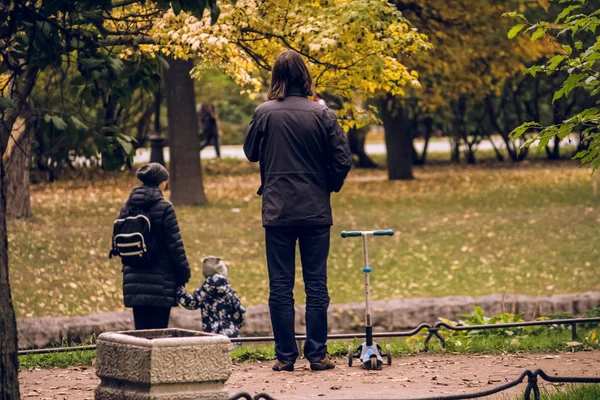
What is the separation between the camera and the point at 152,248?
356 inches

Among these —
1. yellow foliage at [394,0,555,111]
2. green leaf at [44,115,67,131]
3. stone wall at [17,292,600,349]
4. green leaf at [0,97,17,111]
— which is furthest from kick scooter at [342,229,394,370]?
yellow foliage at [394,0,555,111]

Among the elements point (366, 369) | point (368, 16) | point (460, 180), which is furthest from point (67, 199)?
point (366, 369)

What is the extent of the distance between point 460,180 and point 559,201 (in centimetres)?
495

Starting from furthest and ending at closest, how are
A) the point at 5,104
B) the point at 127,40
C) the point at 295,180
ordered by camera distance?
1. the point at 127,40
2. the point at 295,180
3. the point at 5,104

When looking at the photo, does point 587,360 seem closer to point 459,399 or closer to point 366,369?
point 366,369

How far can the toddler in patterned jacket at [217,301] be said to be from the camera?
9.95m

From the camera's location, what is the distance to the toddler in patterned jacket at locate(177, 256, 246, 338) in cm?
995

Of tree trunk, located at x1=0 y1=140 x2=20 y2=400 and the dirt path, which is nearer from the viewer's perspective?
tree trunk, located at x1=0 y1=140 x2=20 y2=400

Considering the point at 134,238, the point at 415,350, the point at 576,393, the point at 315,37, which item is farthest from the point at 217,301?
the point at 576,393

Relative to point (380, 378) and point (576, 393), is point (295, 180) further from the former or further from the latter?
point (576, 393)

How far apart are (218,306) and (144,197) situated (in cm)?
148

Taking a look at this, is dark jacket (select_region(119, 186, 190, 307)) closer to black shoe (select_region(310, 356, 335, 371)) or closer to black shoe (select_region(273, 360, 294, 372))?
black shoe (select_region(273, 360, 294, 372))

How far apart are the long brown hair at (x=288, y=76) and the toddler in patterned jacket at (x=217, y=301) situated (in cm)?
225

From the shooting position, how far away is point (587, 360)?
8867 millimetres
